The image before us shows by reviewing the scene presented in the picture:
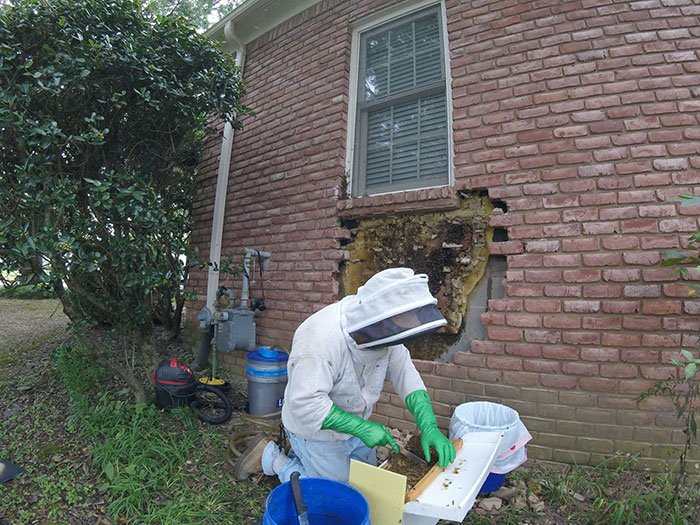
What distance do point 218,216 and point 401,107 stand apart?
2.56 metres

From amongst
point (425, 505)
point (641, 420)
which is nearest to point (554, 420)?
point (641, 420)

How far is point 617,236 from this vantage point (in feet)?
8.58

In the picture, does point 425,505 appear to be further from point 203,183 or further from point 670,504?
point 203,183

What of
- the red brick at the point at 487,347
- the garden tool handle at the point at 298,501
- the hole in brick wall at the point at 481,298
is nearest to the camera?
the garden tool handle at the point at 298,501

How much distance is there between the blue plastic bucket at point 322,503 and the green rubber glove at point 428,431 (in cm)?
53

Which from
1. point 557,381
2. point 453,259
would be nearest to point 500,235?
point 453,259

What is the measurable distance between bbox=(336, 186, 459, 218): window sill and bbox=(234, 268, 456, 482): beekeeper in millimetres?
1383

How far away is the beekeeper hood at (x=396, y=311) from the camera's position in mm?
1761

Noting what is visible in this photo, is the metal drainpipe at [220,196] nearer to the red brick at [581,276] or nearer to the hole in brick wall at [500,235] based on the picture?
the hole in brick wall at [500,235]

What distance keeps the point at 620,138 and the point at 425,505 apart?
2768 mm

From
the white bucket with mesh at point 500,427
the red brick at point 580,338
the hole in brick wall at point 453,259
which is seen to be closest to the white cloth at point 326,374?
the white bucket with mesh at point 500,427

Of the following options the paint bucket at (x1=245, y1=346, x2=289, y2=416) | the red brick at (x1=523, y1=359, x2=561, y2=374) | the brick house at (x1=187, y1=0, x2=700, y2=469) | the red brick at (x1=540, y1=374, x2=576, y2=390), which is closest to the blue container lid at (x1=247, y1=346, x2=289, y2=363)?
the paint bucket at (x1=245, y1=346, x2=289, y2=416)

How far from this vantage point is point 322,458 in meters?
2.21

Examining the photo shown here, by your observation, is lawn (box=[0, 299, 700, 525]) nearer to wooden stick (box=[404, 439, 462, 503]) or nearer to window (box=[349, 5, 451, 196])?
wooden stick (box=[404, 439, 462, 503])
